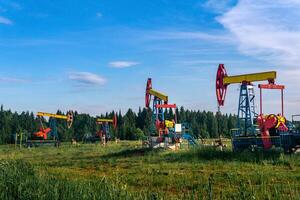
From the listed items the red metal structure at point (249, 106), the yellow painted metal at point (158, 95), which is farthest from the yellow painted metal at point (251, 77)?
the yellow painted metal at point (158, 95)

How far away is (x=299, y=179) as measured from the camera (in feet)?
39.3

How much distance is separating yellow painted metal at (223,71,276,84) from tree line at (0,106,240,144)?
173 feet

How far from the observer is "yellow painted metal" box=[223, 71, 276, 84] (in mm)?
23359

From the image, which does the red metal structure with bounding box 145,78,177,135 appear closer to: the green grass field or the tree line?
the green grass field

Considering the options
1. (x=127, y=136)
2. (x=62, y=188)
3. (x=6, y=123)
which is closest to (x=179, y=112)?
(x=127, y=136)

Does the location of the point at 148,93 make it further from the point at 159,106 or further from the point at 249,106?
the point at 249,106

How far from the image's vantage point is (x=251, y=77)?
24.5m

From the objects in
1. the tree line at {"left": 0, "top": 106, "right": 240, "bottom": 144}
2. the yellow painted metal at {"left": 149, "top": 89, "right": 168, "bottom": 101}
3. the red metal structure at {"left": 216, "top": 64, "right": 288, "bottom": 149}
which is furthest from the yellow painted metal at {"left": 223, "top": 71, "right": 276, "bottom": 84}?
the tree line at {"left": 0, "top": 106, "right": 240, "bottom": 144}

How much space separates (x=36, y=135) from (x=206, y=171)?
41.6m

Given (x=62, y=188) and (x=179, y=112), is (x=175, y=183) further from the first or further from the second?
(x=179, y=112)

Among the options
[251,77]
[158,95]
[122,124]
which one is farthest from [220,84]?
[122,124]

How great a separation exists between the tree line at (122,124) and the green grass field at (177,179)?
60.6m

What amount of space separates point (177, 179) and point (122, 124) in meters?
82.3

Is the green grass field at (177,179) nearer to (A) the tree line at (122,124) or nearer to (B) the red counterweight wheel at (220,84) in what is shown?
(B) the red counterweight wheel at (220,84)
